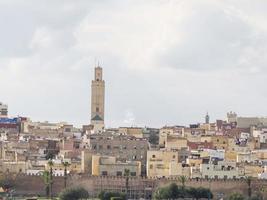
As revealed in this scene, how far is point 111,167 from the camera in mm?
79750

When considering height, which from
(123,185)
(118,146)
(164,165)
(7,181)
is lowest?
(123,185)

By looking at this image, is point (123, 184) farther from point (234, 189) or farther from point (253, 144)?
point (253, 144)

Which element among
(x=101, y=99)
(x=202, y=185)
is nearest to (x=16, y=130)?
(x=101, y=99)

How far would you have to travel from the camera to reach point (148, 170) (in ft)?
266

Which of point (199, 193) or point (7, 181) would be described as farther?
point (7, 181)

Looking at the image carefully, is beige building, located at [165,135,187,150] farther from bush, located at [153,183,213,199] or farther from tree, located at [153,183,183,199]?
tree, located at [153,183,183,199]

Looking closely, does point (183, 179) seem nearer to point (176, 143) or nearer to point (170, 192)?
point (170, 192)

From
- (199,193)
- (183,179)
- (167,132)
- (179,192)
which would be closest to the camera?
(179,192)

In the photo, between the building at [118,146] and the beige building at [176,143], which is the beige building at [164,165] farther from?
the beige building at [176,143]

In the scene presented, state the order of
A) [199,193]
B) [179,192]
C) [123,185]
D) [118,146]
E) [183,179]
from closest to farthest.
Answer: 1. [179,192]
2. [199,193]
3. [183,179]
4. [123,185]
5. [118,146]

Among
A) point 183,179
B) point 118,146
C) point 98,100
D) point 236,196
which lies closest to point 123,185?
point 183,179

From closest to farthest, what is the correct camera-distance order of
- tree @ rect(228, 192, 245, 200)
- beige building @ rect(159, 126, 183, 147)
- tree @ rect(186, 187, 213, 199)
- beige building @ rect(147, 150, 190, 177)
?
tree @ rect(228, 192, 245, 200)
tree @ rect(186, 187, 213, 199)
beige building @ rect(147, 150, 190, 177)
beige building @ rect(159, 126, 183, 147)

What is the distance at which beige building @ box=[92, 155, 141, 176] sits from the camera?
79.2 m

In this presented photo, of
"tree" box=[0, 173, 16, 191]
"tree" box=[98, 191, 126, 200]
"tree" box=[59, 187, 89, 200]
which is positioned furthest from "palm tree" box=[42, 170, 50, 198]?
"tree" box=[98, 191, 126, 200]
